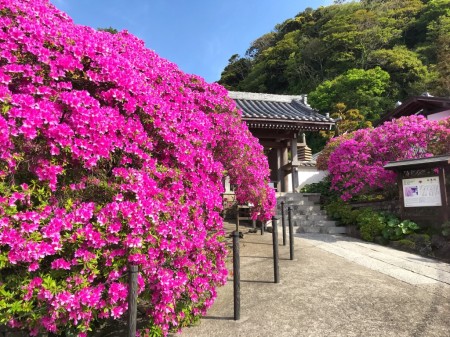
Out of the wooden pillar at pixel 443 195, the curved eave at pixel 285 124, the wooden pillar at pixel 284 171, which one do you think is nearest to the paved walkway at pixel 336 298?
the wooden pillar at pixel 443 195

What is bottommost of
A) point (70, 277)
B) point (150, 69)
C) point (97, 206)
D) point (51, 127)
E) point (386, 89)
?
point (70, 277)

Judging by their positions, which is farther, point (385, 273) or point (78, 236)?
point (385, 273)

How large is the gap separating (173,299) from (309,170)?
12405mm

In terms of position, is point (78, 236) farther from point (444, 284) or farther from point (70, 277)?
point (444, 284)

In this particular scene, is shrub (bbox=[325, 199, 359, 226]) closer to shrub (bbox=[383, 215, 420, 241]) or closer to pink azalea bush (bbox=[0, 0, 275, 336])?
shrub (bbox=[383, 215, 420, 241])

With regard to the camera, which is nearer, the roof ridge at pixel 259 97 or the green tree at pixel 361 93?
the roof ridge at pixel 259 97

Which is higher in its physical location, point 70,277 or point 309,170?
point 309,170

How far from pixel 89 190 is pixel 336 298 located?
3.28 m

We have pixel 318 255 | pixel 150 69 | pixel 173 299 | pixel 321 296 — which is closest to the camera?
pixel 173 299

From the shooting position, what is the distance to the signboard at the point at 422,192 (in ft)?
24.2

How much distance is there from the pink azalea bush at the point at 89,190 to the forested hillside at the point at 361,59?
2255 centimetres

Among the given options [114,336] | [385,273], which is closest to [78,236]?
[114,336]

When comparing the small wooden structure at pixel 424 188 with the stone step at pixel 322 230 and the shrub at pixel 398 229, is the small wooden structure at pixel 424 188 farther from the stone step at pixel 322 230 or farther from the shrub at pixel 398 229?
the stone step at pixel 322 230

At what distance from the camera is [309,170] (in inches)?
565
